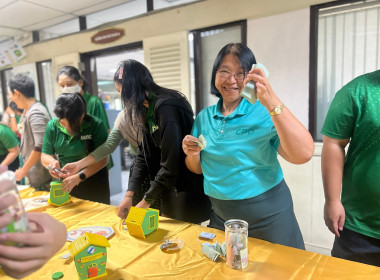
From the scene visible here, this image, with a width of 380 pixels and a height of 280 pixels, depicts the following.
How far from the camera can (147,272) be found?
934 millimetres

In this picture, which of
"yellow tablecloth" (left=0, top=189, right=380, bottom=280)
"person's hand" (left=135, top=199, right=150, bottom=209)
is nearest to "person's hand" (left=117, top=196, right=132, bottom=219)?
"person's hand" (left=135, top=199, right=150, bottom=209)

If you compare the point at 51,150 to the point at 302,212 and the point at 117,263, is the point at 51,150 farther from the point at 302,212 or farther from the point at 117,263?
the point at 302,212

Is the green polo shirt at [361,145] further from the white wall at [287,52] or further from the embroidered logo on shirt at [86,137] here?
the embroidered logo on shirt at [86,137]

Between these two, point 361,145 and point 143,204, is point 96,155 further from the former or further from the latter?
point 361,145

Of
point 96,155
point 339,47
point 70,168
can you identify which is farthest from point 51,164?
point 339,47

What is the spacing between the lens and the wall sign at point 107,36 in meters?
3.47

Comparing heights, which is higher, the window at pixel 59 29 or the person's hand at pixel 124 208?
the window at pixel 59 29

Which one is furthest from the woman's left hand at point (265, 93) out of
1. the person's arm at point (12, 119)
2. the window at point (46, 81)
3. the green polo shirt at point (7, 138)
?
the window at point (46, 81)

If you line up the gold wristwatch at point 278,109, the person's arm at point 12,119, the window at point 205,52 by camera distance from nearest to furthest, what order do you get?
the gold wristwatch at point 278,109 < the window at point 205,52 < the person's arm at point 12,119

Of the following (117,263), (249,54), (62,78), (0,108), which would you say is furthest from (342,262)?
(0,108)

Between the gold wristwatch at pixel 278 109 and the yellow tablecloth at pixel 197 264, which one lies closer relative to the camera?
the yellow tablecloth at pixel 197 264

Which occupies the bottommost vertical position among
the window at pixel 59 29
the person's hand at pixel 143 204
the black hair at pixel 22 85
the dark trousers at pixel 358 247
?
the dark trousers at pixel 358 247

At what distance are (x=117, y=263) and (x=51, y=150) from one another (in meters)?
1.28

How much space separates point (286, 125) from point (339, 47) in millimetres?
1764
